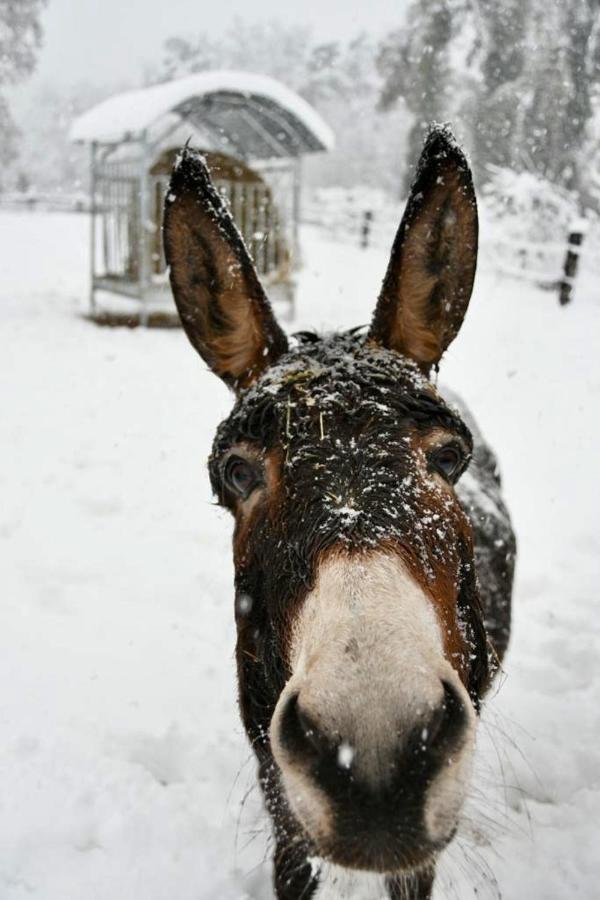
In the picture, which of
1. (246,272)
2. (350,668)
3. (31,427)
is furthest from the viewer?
(31,427)

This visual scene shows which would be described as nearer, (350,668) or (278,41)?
(350,668)

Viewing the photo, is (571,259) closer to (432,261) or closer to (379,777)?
(432,261)

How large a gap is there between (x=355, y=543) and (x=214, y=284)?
144cm

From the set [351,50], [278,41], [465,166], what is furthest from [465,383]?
[278,41]

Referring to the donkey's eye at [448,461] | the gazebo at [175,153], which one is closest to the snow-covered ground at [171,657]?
the donkey's eye at [448,461]

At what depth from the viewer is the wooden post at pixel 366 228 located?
2652 centimetres

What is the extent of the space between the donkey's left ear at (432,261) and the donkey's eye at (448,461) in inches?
22.3

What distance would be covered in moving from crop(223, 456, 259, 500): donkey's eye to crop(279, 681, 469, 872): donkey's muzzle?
2.99 ft

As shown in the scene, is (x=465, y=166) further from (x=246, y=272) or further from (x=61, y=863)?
(x=61, y=863)

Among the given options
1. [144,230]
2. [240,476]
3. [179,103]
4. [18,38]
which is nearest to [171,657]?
[240,476]

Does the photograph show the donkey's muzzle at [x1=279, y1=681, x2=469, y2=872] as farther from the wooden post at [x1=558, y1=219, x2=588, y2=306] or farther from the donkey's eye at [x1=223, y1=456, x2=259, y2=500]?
the wooden post at [x1=558, y1=219, x2=588, y2=306]

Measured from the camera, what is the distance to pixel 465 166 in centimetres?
235

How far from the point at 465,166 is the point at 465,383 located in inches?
341

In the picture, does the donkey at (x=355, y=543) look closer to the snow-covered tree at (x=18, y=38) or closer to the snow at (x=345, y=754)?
the snow at (x=345, y=754)
